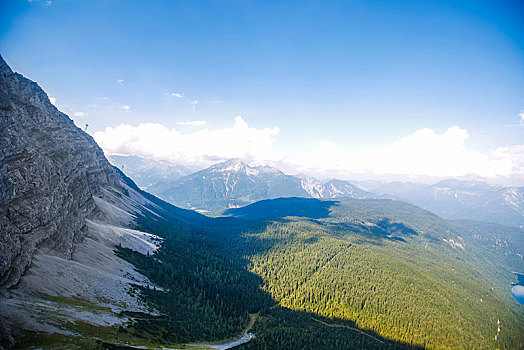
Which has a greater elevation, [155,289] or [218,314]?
[155,289]

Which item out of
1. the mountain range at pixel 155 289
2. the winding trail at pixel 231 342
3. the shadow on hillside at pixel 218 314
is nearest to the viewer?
the mountain range at pixel 155 289

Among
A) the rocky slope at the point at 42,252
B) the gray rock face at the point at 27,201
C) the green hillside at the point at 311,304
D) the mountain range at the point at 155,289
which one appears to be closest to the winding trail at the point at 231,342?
the mountain range at the point at 155,289

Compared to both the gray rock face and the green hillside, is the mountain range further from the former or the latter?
the green hillside

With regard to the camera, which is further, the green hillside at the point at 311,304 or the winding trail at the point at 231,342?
the green hillside at the point at 311,304

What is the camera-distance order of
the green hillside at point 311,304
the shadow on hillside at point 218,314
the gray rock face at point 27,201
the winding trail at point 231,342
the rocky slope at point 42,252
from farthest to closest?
the green hillside at point 311,304
the shadow on hillside at point 218,314
the winding trail at point 231,342
the gray rock face at point 27,201
the rocky slope at point 42,252

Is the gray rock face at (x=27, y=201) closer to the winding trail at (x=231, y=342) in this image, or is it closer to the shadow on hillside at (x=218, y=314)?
the shadow on hillside at (x=218, y=314)

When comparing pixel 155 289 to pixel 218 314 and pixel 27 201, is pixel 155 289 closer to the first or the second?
pixel 218 314

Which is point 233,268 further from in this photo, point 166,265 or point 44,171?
point 44,171

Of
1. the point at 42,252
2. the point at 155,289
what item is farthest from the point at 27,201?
the point at 155,289

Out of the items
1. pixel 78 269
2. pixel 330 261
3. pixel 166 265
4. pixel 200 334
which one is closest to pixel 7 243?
pixel 78 269

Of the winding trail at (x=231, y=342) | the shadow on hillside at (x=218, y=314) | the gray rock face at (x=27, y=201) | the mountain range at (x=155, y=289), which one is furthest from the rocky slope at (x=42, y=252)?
the winding trail at (x=231, y=342)

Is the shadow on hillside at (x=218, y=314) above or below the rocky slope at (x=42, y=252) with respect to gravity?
below
